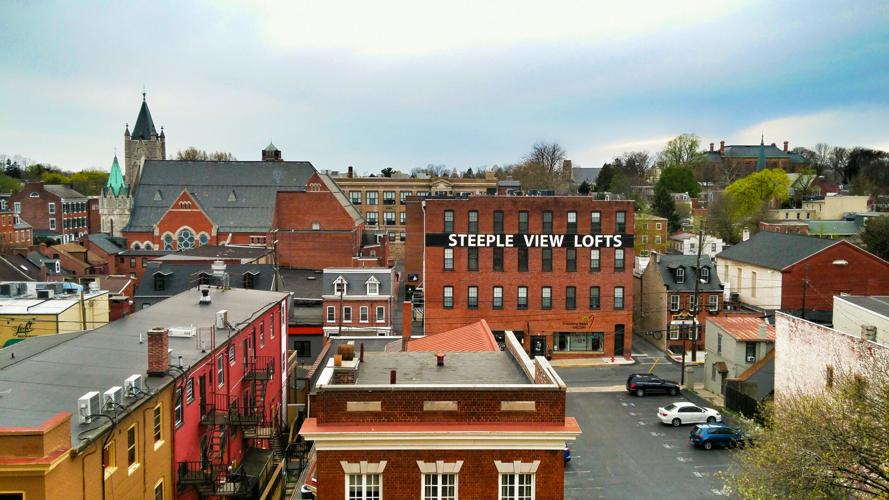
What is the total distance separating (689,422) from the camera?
37656 mm

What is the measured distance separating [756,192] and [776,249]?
50120mm

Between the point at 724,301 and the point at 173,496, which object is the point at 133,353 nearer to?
the point at 173,496

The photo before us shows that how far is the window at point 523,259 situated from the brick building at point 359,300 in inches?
359

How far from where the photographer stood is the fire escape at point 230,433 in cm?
2461

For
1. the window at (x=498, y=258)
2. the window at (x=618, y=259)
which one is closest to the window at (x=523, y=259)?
the window at (x=498, y=258)

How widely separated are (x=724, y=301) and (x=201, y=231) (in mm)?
58445

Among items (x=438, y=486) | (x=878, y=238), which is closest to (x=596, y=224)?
(x=878, y=238)

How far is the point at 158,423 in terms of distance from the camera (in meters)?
22.1

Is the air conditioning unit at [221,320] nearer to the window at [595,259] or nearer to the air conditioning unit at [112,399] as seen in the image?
the air conditioning unit at [112,399]

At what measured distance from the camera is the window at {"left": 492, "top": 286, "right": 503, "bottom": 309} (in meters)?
53.2

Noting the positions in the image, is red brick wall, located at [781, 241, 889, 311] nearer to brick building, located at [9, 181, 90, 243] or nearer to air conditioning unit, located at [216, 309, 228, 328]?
air conditioning unit, located at [216, 309, 228, 328]

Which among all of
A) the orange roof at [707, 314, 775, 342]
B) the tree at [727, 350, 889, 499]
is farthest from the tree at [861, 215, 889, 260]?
the tree at [727, 350, 889, 499]

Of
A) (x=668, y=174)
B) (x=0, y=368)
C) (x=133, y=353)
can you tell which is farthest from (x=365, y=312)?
(x=668, y=174)

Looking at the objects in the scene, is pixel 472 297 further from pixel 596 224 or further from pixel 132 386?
pixel 132 386
